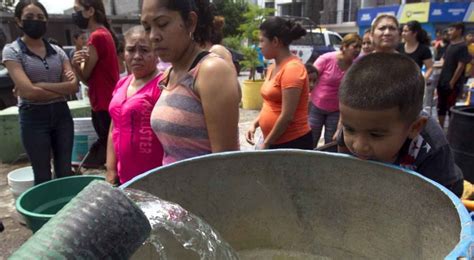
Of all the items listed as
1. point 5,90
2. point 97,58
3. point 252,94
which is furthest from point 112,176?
point 5,90

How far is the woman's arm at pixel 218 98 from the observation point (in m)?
1.28

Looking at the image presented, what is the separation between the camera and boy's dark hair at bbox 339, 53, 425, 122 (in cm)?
92

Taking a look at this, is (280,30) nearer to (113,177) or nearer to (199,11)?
(199,11)

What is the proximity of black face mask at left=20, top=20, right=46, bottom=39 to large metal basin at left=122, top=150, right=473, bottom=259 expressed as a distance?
2482 mm

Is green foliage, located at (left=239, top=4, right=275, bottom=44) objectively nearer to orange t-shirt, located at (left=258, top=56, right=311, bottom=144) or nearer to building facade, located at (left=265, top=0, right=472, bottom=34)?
orange t-shirt, located at (left=258, top=56, right=311, bottom=144)

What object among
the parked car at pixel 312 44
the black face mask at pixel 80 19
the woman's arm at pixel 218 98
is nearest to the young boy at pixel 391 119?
the woman's arm at pixel 218 98

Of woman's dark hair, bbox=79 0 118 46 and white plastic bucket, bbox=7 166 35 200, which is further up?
woman's dark hair, bbox=79 0 118 46

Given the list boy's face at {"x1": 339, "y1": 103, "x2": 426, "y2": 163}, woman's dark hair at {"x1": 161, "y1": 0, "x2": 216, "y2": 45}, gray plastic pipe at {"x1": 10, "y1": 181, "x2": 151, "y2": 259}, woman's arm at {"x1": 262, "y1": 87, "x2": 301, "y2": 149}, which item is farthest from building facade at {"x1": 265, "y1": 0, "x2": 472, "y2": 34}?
gray plastic pipe at {"x1": 10, "y1": 181, "x2": 151, "y2": 259}

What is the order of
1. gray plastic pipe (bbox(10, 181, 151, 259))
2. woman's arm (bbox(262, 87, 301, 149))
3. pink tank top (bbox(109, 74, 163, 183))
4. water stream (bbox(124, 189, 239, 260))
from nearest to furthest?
gray plastic pipe (bbox(10, 181, 151, 259)) → water stream (bbox(124, 189, 239, 260)) → pink tank top (bbox(109, 74, 163, 183)) → woman's arm (bbox(262, 87, 301, 149))

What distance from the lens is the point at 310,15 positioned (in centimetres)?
3462

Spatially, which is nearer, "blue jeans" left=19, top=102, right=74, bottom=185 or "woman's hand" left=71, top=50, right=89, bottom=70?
"blue jeans" left=19, top=102, right=74, bottom=185

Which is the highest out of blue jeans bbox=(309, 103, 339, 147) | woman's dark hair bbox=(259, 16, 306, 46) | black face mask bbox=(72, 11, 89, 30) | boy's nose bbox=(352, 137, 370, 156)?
black face mask bbox=(72, 11, 89, 30)

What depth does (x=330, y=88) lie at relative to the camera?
355cm

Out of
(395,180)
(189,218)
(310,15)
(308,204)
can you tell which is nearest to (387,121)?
(395,180)
